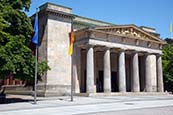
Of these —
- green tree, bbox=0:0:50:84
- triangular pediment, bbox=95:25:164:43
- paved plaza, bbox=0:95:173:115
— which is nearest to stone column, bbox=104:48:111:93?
triangular pediment, bbox=95:25:164:43

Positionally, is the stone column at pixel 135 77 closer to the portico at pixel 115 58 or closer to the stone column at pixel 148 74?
the portico at pixel 115 58

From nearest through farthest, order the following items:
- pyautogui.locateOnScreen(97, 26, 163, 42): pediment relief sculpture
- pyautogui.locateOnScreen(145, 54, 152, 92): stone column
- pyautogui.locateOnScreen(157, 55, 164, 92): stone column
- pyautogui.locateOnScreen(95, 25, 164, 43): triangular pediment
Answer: pyautogui.locateOnScreen(95, 25, 164, 43): triangular pediment → pyautogui.locateOnScreen(97, 26, 163, 42): pediment relief sculpture → pyautogui.locateOnScreen(145, 54, 152, 92): stone column → pyautogui.locateOnScreen(157, 55, 164, 92): stone column

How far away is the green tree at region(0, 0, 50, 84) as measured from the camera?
77.7 ft

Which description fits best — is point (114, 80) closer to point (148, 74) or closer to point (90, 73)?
point (148, 74)

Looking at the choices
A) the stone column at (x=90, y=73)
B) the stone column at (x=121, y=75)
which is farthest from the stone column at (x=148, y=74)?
the stone column at (x=90, y=73)

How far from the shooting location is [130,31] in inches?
1732

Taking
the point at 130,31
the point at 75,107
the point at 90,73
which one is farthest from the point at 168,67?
the point at 75,107

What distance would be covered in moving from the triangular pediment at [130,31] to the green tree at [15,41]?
13358mm

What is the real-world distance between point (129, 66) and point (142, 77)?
3.28 m

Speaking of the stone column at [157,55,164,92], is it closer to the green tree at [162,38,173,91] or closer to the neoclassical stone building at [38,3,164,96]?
the neoclassical stone building at [38,3,164,96]

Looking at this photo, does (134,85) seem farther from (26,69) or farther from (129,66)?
(26,69)

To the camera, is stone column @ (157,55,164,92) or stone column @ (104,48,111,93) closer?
stone column @ (104,48,111,93)

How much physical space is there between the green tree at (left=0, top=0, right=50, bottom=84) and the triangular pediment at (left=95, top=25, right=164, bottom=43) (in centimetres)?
1336

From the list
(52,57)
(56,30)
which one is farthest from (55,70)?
(56,30)
